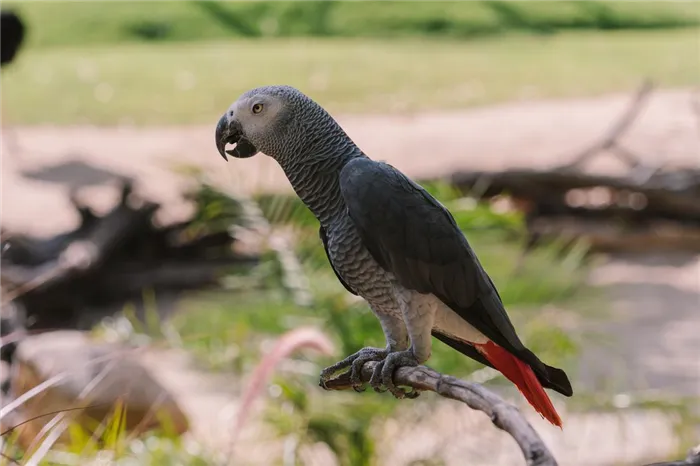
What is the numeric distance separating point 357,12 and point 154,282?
3.85 feet

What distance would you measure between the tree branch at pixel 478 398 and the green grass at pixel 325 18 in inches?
95.8

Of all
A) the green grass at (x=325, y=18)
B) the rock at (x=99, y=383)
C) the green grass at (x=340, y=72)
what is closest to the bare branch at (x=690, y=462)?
the rock at (x=99, y=383)

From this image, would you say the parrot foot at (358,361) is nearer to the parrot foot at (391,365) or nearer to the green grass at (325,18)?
the parrot foot at (391,365)

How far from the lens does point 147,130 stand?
10.1 ft

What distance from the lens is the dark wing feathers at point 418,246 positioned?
0.46 metres

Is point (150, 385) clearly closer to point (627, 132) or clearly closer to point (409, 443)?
point (409, 443)

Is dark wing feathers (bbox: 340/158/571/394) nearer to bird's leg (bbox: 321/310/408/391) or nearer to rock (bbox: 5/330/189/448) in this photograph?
bird's leg (bbox: 321/310/408/391)

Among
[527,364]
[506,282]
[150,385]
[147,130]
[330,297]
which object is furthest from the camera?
[147,130]

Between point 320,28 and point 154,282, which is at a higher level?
point 320,28

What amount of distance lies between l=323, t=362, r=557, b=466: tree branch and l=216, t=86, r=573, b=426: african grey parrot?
0.8 inches

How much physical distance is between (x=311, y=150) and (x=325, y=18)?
2.59 m

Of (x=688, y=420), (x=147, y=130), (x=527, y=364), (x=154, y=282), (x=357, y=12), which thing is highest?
(x=527, y=364)

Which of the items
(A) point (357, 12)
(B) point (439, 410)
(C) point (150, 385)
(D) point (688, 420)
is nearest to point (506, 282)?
(B) point (439, 410)

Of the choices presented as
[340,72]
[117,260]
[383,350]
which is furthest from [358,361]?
[340,72]
